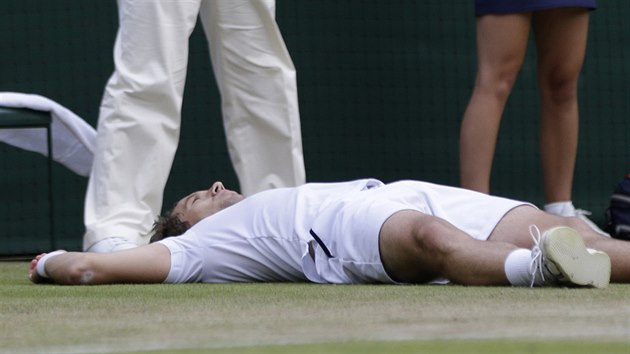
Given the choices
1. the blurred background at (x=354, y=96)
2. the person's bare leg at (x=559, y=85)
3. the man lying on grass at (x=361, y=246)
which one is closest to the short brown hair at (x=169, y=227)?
the man lying on grass at (x=361, y=246)

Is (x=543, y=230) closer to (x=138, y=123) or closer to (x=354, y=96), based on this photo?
(x=138, y=123)

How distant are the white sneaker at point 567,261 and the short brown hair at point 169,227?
1174 mm

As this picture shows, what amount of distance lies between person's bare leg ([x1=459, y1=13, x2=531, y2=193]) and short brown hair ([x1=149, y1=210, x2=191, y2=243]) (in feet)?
3.69

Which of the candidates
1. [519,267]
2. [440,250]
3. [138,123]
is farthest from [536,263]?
[138,123]

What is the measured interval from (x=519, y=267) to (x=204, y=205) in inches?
45.6

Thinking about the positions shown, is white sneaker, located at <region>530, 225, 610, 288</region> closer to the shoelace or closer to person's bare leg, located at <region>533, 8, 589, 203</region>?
the shoelace

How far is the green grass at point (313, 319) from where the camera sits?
2.40m

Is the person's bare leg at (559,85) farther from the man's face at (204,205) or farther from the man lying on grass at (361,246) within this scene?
the man's face at (204,205)

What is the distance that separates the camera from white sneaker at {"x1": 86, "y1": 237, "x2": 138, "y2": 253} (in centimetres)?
432

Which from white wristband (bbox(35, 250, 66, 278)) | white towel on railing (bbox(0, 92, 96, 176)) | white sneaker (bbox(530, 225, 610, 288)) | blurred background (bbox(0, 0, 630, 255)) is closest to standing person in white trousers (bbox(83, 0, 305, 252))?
white wristband (bbox(35, 250, 66, 278))

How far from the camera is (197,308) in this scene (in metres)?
3.14

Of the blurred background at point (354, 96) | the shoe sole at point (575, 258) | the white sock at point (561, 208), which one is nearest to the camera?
the shoe sole at point (575, 258)

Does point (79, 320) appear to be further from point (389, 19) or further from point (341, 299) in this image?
point (389, 19)

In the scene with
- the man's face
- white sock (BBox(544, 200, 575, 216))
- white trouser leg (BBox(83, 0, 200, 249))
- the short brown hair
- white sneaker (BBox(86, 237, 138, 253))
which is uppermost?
white trouser leg (BBox(83, 0, 200, 249))
